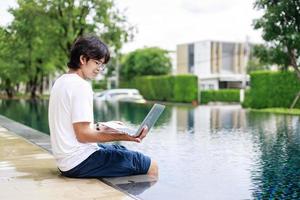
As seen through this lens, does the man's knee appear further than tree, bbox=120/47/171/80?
No

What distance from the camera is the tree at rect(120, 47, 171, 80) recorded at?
52.8 metres

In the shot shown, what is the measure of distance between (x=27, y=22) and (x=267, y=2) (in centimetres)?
1526

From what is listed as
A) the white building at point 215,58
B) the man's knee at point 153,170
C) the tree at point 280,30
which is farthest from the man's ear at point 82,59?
the white building at point 215,58

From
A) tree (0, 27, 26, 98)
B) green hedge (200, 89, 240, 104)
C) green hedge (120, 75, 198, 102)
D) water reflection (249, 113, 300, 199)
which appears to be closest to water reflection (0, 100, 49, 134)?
water reflection (249, 113, 300, 199)

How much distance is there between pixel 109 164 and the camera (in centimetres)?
554

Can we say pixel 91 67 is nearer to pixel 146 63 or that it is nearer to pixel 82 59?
pixel 82 59

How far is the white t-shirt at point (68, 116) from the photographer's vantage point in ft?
17.0

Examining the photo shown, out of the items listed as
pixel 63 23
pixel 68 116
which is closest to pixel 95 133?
pixel 68 116

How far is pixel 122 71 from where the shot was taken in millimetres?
55625

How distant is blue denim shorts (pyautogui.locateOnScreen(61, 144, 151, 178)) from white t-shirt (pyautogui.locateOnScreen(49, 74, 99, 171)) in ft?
0.24

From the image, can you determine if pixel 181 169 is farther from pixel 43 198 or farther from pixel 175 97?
pixel 175 97

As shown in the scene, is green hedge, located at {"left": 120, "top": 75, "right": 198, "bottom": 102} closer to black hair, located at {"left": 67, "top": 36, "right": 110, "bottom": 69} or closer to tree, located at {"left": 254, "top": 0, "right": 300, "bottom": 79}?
tree, located at {"left": 254, "top": 0, "right": 300, "bottom": 79}

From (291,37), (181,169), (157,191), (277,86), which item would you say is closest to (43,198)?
(157,191)

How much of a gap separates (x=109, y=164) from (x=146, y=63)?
47.3 metres
